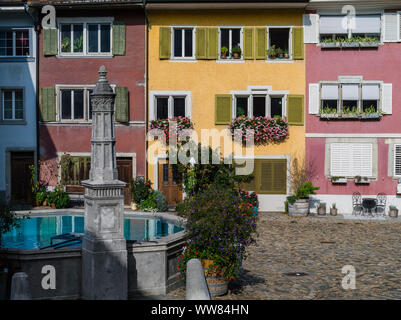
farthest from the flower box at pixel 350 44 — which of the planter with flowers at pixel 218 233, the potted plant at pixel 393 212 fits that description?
the planter with flowers at pixel 218 233

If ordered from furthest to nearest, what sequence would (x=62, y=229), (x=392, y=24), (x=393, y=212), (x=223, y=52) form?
(x=223, y=52) → (x=392, y=24) → (x=393, y=212) → (x=62, y=229)

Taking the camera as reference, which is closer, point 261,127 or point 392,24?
point 392,24

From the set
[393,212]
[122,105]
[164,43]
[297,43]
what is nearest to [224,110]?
[164,43]

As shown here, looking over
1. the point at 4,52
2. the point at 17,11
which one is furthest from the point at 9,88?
the point at 17,11

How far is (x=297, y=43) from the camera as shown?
2095 cm

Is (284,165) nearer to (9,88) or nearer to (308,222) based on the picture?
(308,222)

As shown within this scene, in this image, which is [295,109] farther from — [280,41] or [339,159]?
[280,41]

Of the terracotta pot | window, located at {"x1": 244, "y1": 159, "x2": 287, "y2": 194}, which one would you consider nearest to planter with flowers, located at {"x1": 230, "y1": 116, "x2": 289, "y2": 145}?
window, located at {"x1": 244, "y1": 159, "x2": 287, "y2": 194}

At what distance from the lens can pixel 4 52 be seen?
21.2m

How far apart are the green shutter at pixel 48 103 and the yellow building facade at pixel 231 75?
3732mm

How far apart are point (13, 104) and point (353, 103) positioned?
1330 cm

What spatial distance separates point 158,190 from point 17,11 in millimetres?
8749

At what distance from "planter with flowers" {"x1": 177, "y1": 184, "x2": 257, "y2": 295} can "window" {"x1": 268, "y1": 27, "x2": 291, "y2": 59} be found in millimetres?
13446

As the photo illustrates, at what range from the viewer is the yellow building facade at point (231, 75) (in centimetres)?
2109
